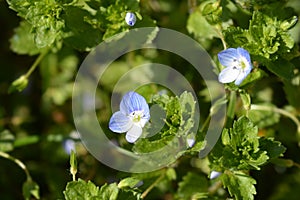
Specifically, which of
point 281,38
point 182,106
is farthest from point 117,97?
point 281,38

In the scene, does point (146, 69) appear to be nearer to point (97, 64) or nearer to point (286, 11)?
point (97, 64)

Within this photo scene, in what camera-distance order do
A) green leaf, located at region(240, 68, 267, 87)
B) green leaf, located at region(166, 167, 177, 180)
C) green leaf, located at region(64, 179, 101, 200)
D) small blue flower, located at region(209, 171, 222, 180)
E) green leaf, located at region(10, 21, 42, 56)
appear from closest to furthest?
1. green leaf, located at region(64, 179, 101, 200)
2. green leaf, located at region(240, 68, 267, 87)
3. small blue flower, located at region(209, 171, 222, 180)
4. green leaf, located at region(166, 167, 177, 180)
5. green leaf, located at region(10, 21, 42, 56)

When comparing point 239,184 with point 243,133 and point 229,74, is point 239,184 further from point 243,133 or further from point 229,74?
point 229,74

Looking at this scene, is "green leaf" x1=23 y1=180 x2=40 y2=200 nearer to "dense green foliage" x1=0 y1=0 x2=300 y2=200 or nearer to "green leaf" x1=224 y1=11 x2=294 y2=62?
"dense green foliage" x1=0 y1=0 x2=300 y2=200

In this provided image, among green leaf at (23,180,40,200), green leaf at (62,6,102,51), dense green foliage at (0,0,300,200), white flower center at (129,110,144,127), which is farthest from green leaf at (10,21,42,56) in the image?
white flower center at (129,110,144,127)

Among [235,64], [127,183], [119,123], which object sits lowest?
[127,183]

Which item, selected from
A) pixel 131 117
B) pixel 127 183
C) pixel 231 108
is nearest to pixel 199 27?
pixel 231 108
